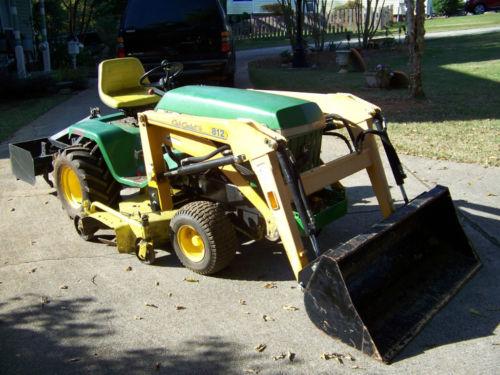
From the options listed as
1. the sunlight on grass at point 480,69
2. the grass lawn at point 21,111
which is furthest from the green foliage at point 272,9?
the grass lawn at point 21,111

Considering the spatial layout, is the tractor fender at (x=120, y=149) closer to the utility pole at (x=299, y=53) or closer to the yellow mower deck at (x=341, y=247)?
the yellow mower deck at (x=341, y=247)

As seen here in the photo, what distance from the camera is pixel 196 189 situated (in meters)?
4.57

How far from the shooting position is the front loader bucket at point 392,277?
3.23 metres

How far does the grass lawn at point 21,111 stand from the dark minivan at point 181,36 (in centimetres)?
209

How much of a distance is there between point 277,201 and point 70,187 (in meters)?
2.58

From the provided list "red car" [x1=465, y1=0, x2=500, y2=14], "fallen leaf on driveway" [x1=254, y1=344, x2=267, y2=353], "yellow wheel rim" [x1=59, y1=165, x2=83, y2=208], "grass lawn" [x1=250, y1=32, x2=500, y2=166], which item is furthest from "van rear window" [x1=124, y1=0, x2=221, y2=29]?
"red car" [x1=465, y1=0, x2=500, y2=14]

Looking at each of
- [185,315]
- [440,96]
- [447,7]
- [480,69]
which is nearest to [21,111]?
[440,96]

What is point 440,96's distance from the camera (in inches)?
438

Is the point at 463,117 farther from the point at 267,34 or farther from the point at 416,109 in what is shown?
the point at 267,34

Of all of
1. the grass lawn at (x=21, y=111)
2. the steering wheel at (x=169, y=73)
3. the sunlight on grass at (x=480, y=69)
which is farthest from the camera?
the sunlight on grass at (x=480, y=69)

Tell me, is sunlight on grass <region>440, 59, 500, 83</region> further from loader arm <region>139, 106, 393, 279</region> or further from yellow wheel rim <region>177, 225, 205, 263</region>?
yellow wheel rim <region>177, 225, 205, 263</region>

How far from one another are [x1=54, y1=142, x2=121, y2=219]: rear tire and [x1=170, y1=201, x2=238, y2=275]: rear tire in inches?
40.5

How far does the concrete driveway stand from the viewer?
322cm

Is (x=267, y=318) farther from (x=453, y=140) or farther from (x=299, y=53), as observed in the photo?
(x=299, y=53)
